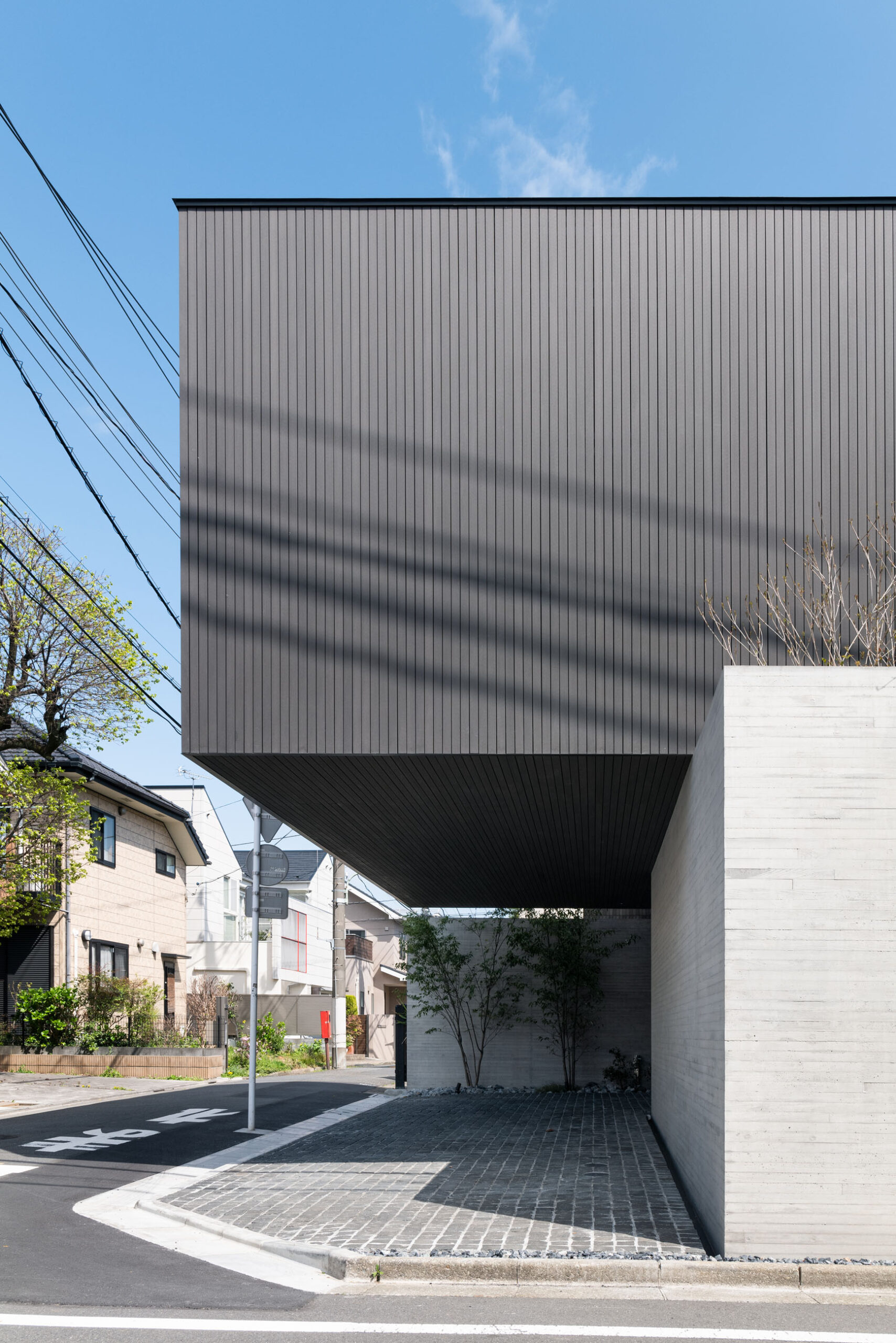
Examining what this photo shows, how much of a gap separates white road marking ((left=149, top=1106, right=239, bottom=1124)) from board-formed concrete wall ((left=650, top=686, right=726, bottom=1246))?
604 cm

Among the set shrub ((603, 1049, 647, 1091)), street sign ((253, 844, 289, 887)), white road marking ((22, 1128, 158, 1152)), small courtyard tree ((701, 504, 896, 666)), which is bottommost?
shrub ((603, 1049, 647, 1091))

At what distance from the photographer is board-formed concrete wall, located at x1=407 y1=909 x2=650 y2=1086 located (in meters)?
20.7

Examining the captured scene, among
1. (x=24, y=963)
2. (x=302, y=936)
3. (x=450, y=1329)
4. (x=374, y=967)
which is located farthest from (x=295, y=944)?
(x=450, y=1329)

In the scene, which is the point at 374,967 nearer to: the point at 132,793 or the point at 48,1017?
the point at 132,793

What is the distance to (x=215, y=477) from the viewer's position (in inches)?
391

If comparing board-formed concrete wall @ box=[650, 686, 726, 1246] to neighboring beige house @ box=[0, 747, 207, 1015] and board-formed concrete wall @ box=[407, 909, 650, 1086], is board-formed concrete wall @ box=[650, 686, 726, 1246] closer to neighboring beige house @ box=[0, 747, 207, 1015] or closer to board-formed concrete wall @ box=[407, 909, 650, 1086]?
board-formed concrete wall @ box=[407, 909, 650, 1086]

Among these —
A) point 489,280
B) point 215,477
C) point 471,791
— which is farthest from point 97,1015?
point 489,280

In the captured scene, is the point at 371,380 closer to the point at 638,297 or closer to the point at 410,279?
the point at 410,279

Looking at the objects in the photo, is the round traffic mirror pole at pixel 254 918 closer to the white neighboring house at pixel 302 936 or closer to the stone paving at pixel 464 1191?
the stone paving at pixel 464 1191

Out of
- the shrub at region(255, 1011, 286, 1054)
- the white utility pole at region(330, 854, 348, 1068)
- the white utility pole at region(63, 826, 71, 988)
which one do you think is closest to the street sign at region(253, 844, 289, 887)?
the white utility pole at region(63, 826, 71, 988)

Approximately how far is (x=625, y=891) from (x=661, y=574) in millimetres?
11771

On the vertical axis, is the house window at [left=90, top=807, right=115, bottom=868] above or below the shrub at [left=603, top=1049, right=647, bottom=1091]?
above

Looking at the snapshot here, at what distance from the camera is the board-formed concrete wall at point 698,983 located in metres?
7.30

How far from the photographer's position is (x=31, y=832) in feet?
65.0
